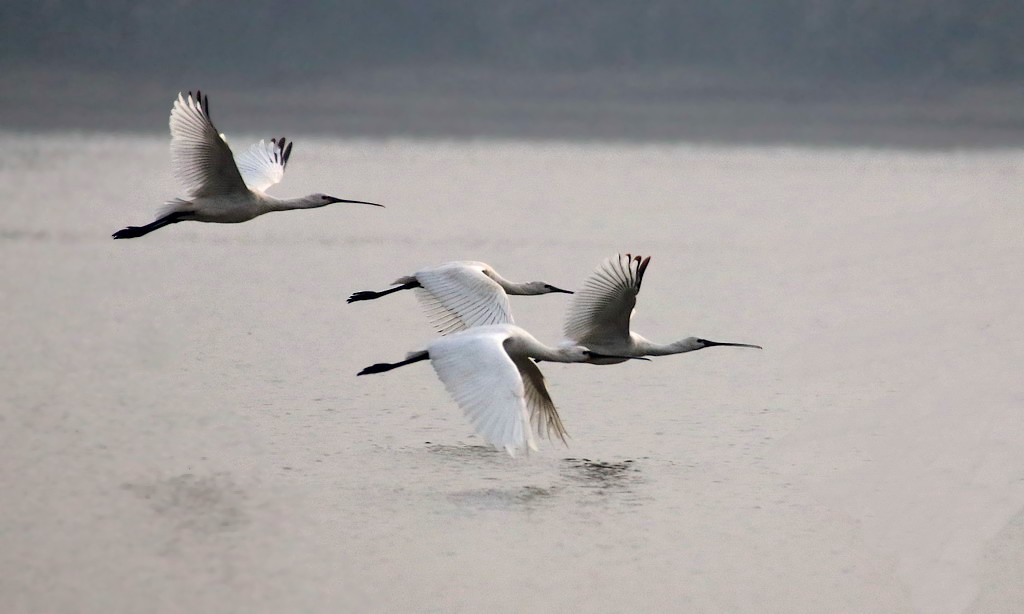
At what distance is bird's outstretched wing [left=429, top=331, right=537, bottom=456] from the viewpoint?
367 inches

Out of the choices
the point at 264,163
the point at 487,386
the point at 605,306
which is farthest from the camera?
the point at 264,163

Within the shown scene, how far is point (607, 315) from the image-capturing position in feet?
38.0

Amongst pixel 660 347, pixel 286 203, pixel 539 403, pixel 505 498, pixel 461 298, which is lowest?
pixel 505 498

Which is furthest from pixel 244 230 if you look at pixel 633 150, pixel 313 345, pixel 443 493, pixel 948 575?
pixel 633 150

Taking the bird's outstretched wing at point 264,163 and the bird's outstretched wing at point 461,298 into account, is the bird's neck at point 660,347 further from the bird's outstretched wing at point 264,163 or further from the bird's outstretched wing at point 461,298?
the bird's outstretched wing at point 264,163

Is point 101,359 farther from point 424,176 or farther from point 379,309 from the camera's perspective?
point 424,176

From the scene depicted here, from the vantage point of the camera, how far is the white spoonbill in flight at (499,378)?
30.7 ft

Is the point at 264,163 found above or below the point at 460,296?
above

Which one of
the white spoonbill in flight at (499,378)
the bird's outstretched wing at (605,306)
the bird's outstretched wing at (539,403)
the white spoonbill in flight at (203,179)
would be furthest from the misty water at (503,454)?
the white spoonbill in flight at (203,179)

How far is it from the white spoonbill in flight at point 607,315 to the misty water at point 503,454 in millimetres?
601

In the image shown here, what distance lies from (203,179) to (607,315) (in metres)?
2.93

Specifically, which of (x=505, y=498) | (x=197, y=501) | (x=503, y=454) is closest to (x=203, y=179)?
(x=503, y=454)

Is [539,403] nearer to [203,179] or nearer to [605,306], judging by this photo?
[605,306]

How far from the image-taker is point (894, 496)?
10.5 metres
